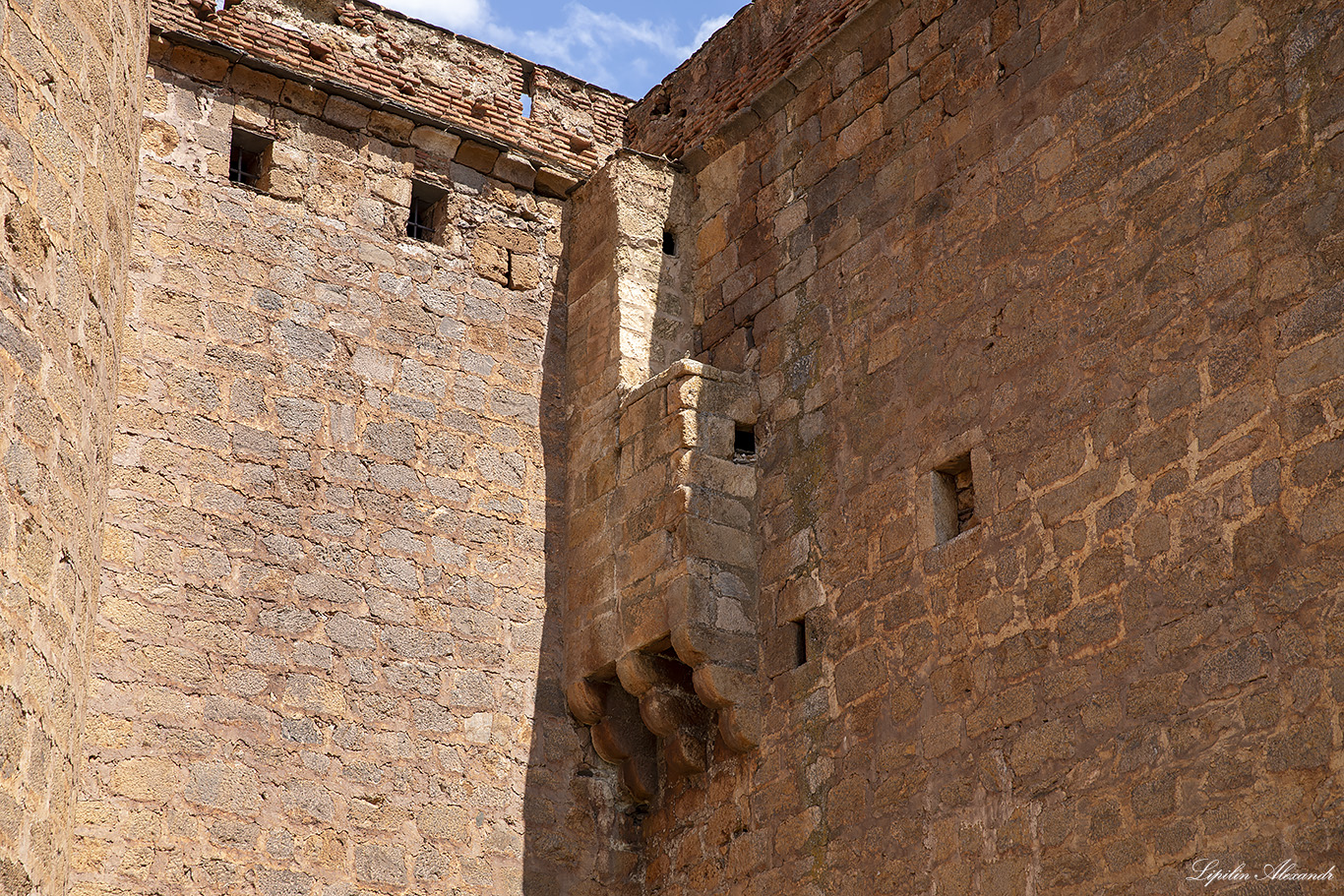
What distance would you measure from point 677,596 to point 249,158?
296cm

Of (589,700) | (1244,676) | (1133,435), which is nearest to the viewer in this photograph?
(1244,676)

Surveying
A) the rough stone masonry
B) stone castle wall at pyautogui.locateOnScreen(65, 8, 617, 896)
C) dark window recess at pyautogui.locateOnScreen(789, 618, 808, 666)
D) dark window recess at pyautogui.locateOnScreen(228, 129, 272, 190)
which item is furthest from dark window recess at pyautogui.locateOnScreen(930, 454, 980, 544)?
dark window recess at pyautogui.locateOnScreen(228, 129, 272, 190)

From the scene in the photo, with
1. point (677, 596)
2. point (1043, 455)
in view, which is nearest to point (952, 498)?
point (1043, 455)

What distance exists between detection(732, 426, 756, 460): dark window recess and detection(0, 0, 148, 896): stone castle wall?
2896 mm

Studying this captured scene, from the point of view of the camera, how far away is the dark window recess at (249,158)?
27.8ft

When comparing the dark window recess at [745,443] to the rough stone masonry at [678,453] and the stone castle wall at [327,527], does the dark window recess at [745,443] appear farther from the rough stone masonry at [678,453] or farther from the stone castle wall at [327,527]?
the stone castle wall at [327,527]

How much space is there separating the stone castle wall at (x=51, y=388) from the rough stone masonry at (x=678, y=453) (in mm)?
26

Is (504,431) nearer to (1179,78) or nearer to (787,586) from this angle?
(787,586)

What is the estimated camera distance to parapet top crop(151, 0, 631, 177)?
8586 mm

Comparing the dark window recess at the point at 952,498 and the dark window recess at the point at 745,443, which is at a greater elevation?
the dark window recess at the point at 745,443

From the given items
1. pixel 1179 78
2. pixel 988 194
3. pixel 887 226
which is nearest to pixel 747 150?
pixel 887 226

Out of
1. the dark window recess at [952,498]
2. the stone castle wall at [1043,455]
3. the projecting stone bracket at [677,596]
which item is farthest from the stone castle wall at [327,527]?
the dark window recess at [952,498]

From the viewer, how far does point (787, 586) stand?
25.4 feet

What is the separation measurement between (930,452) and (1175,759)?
5.80ft
